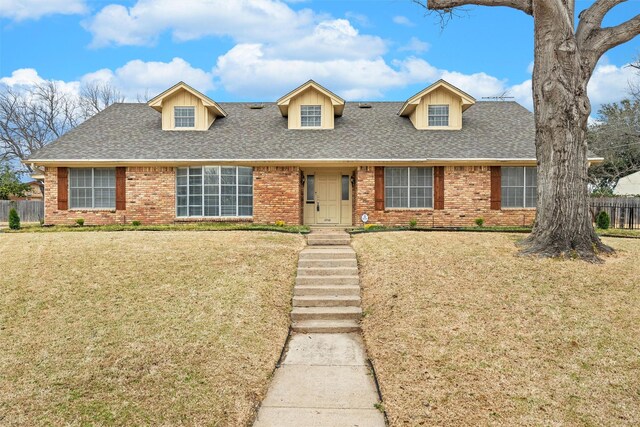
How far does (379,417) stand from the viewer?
498 centimetres

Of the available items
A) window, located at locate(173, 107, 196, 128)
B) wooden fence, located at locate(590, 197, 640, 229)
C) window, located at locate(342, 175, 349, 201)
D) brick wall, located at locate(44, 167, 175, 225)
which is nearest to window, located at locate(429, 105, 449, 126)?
window, located at locate(342, 175, 349, 201)

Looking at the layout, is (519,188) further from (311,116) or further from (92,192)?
(92,192)

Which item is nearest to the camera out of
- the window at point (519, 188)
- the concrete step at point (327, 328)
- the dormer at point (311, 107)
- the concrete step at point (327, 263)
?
the concrete step at point (327, 328)

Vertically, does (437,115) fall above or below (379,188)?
above

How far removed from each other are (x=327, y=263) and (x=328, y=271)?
1.42 feet

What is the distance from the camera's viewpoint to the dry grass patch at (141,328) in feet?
16.9

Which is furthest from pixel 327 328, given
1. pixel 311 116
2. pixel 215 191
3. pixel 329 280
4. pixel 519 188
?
pixel 311 116

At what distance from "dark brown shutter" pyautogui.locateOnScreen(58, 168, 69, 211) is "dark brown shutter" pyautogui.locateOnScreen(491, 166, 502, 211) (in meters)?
15.9

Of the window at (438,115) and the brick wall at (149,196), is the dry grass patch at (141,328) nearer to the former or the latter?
the brick wall at (149,196)

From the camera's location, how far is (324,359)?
662 centimetres

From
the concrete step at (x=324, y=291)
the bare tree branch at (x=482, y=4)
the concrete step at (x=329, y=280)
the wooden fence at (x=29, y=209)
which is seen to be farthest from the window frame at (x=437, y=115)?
the wooden fence at (x=29, y=209)

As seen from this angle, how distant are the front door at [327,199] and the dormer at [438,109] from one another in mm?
4468

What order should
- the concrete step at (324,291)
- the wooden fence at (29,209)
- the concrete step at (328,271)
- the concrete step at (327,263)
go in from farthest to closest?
the wooden fence at (29,209) → the concrete step at (327,263) → the concrete step at (328,271) → the concrete step at (324,291)

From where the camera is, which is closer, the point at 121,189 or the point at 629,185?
the point at 121,189
